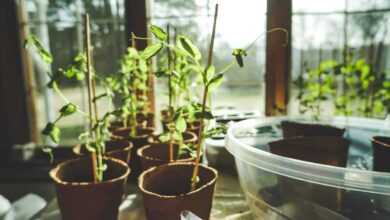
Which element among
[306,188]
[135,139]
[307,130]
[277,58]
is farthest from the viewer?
[277,58]

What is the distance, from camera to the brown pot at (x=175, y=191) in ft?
3.03

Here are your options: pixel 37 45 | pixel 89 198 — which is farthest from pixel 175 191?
pixel 37 45

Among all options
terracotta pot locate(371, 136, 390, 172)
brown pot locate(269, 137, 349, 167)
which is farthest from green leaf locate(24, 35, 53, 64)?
terracotta pot locate(371, 136, 390, 172)

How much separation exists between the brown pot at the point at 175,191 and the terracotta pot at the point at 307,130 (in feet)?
1.22

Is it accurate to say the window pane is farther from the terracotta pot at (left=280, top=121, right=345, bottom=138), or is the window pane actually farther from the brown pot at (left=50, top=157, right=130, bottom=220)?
the terracotta pot at (left=280, top=121, right=345, bottom=138)

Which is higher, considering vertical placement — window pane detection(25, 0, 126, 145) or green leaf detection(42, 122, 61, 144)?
window pane detection(25, 0, 126, 145)

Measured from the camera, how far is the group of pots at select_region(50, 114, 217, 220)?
3.08 feet

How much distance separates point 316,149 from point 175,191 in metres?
0.50

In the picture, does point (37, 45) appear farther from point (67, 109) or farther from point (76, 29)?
point (76, 29)

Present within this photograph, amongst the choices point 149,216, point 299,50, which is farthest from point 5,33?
point 299,50

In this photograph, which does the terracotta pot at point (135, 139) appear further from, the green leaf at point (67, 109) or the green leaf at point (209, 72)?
the green leaf at point (209, 72)

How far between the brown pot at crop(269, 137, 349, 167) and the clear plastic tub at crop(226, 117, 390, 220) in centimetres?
13

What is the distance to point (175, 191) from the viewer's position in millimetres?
1109

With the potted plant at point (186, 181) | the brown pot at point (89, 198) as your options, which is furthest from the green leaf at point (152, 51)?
the brown pot at point (89, 198)
